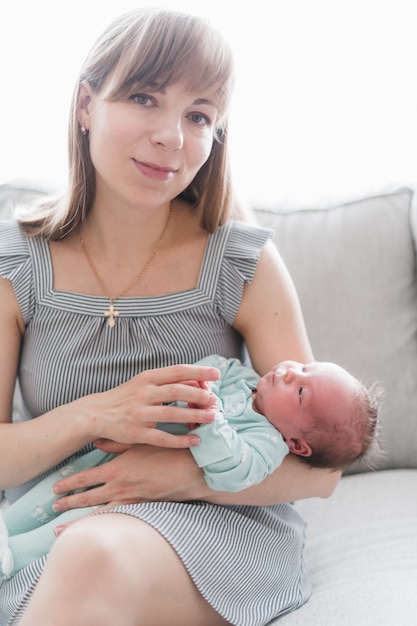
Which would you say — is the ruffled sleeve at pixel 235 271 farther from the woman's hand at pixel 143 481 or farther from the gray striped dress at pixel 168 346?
the woman's hand at pixel 143 481

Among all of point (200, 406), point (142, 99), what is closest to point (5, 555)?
point (200, 406)

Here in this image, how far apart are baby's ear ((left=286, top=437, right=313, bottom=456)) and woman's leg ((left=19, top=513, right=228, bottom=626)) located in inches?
12.6

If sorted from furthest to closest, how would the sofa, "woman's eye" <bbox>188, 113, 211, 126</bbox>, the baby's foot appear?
the sofa < "woman's eye" <bbox>188, 113, 211, 126</bbox> < the baby's foot

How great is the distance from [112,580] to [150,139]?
2.55ft

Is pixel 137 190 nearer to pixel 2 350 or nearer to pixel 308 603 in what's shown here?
pixel 2 350

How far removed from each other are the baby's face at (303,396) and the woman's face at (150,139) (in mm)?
425

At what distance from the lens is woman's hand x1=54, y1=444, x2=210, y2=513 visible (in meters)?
1.44

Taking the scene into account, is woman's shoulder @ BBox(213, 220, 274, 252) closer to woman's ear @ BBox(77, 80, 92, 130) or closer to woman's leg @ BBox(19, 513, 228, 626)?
woman's ear @ BBox(77, 80, 92, 130)

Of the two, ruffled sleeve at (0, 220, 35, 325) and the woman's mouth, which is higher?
the woman's mouth

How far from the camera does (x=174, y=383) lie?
1.43 meters

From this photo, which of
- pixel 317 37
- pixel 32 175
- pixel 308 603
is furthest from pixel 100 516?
pixel 317 37

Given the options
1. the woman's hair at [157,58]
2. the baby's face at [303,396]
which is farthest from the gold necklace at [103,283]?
the baby's face at [303,396]

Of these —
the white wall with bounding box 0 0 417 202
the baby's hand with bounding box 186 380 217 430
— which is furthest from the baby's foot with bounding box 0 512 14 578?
the white wall with bounding box 0 0 417 202

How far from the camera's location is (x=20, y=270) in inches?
64.9
